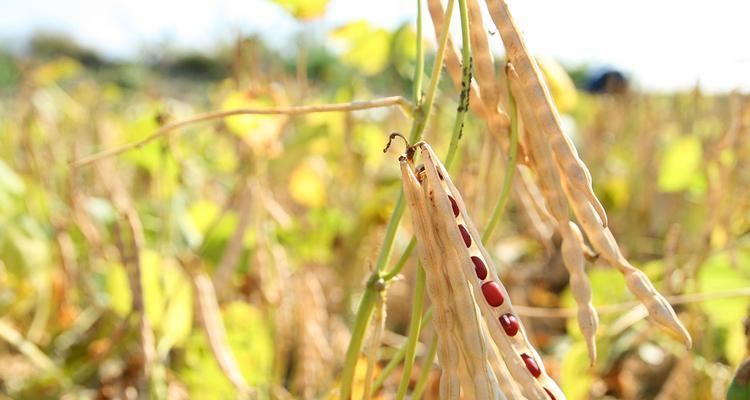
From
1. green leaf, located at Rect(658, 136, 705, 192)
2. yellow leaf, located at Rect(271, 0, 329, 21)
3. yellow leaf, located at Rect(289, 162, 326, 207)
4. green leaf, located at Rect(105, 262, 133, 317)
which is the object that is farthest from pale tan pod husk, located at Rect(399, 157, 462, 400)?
green leaf, located at Rect(658, 136, 705, 192)

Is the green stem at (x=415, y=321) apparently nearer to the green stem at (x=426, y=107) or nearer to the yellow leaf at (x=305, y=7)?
the green stem at (x=426, y=107)

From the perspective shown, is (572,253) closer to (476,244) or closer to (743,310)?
(476,244)

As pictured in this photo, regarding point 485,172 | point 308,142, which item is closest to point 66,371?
point 308,142

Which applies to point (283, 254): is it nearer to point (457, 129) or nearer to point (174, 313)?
point (174, 313)

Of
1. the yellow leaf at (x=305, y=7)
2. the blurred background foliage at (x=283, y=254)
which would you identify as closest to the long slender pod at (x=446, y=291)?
the blurred background foliage at (x=283, y=254)

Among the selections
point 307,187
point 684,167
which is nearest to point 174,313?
point 307,187

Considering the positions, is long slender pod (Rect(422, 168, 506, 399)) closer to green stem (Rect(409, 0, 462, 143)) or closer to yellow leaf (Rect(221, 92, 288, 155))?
green stem (Rect(409, 0, 462, 143))
